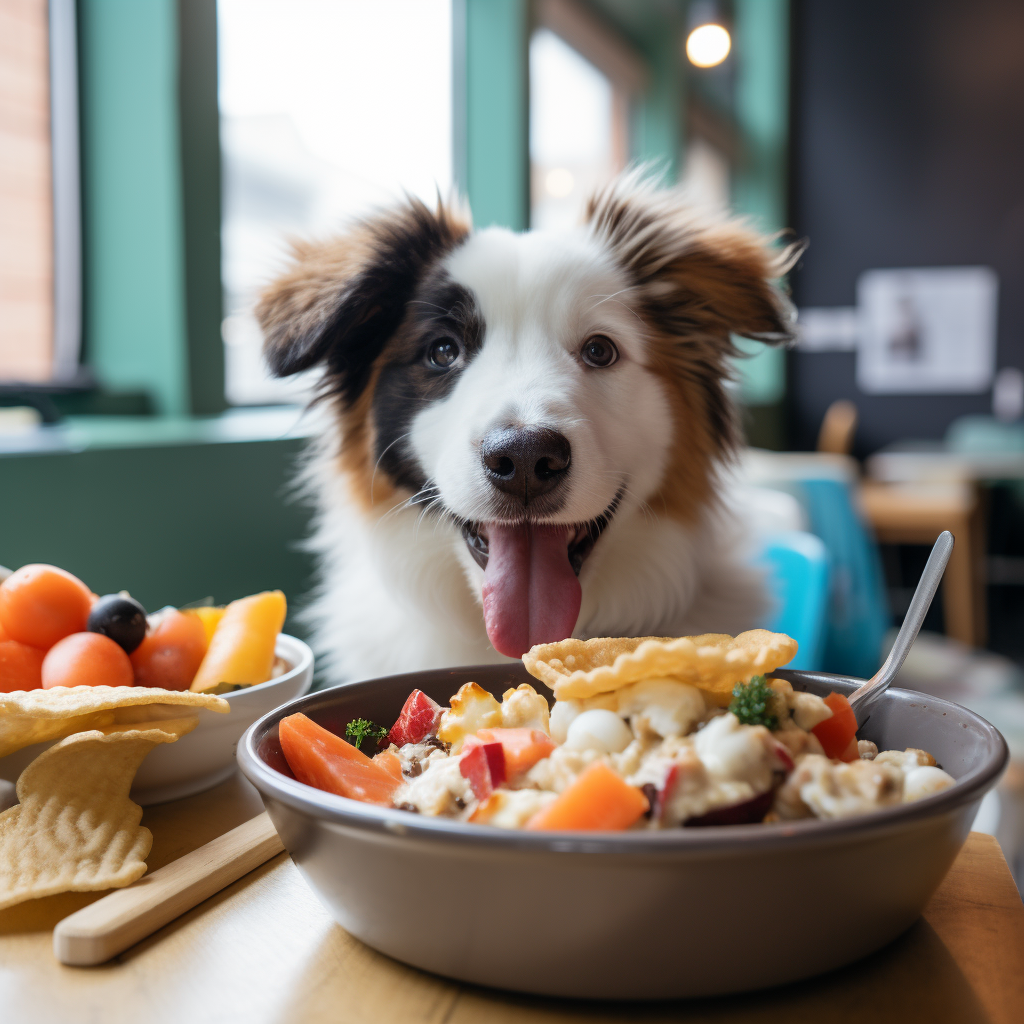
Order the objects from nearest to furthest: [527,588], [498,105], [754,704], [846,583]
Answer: [754,704], [527,588], [846,583], [498,105]

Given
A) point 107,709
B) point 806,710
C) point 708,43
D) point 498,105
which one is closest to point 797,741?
point 806,710

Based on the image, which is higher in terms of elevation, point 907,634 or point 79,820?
point 907,634

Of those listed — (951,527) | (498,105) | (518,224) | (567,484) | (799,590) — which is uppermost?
(498,105)

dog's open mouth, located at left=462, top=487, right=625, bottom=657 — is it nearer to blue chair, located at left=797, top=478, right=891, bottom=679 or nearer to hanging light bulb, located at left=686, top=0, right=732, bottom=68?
blue chair, located at left=797, top=478, right=891, bottom=679

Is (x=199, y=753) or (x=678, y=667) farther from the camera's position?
(x=199, y=753)

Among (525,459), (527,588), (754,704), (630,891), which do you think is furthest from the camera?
(527,588)

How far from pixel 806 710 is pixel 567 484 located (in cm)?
60

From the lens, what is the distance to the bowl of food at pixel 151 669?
2.53ft

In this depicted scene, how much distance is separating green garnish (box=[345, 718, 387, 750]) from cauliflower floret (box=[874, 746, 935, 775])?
0.37 meters

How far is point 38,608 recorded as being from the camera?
86 cm

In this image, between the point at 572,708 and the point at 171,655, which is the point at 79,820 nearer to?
the point at 171,655

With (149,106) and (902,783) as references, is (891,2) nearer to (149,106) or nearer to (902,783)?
(149,106)

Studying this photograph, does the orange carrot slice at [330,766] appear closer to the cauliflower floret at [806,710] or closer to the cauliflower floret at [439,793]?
the cauliflower floret at [439,793]

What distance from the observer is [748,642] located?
2.22 feet
